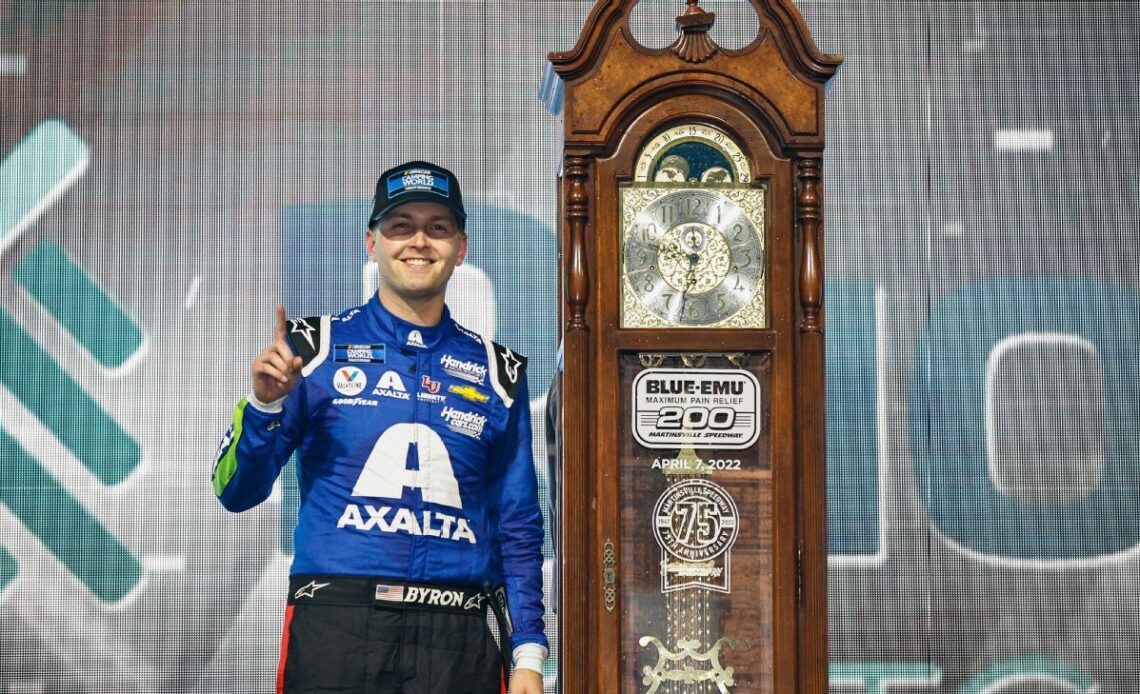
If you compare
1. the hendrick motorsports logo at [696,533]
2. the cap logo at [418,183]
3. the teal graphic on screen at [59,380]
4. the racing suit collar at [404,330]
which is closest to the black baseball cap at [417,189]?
the cap logo at [418,183]

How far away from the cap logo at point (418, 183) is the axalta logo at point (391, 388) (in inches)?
14.2

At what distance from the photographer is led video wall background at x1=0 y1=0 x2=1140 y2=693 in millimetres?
4594

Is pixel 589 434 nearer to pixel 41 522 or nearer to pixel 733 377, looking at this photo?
pixel 733 377

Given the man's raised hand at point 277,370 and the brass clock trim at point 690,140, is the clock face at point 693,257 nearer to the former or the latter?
the brass clock trim at point 690,140

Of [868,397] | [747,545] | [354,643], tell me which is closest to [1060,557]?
[868,397]

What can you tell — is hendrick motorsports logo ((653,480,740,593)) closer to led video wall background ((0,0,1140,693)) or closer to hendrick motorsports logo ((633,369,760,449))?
hendrick motorsports logo ((633,369,760,449))

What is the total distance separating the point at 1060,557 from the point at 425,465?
228 cm

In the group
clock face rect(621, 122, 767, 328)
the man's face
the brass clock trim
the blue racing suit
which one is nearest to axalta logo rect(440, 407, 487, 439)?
the blue racing suit

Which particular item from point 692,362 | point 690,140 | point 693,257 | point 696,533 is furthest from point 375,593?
point 690,140

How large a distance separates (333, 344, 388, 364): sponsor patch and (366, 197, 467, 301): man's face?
0.39 ft

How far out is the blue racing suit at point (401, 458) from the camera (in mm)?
3139

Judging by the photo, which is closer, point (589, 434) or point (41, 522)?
→ point (589, 434)

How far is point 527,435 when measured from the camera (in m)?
3.35

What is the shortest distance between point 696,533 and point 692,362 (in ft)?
1.11
